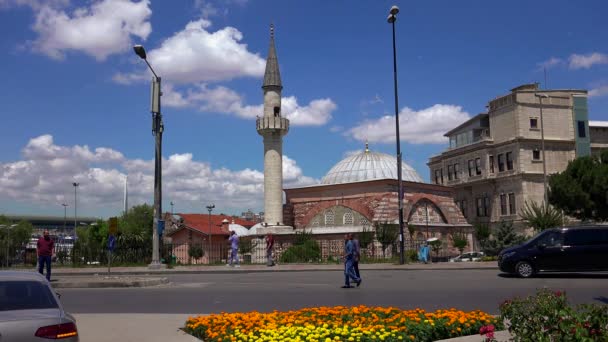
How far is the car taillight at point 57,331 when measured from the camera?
5.20 m

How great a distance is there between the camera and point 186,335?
802 centimetres

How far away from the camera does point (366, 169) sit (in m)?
47.4

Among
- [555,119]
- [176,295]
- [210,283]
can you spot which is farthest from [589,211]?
[176,295]

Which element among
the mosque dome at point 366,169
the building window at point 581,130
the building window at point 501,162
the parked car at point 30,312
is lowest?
the parked car at point 30,312

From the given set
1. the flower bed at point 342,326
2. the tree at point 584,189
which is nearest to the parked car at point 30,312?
the flower bed at point 342,326

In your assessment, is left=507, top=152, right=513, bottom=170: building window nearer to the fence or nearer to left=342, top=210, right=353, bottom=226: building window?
the fence

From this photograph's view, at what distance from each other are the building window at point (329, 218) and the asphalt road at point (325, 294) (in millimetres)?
24111

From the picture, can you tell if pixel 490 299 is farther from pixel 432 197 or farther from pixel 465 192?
pixel 465 192

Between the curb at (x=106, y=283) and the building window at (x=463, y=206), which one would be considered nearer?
the curb at (x=106, y=283)

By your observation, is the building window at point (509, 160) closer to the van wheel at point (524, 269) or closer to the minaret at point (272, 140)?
the minaret at point (272, 140)

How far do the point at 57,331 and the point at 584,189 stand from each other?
46.0 metres

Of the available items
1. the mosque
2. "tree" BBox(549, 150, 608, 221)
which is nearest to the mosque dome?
the mosque

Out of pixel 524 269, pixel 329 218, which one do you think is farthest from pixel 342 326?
pixel 329 218

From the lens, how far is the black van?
16.4 meters
